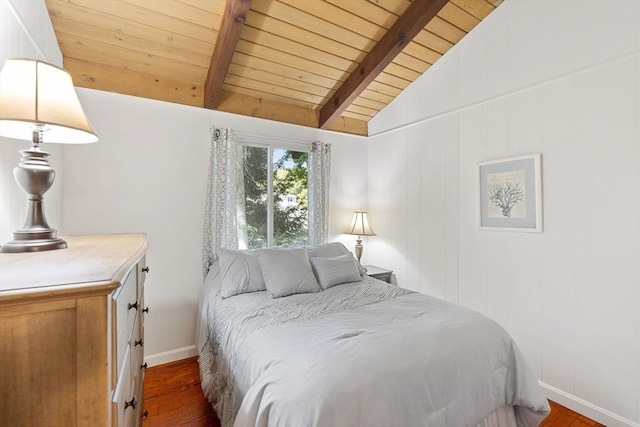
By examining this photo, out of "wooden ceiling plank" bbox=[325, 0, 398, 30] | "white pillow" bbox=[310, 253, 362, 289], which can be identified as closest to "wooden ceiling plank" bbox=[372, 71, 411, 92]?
"wooden ceiling plank" bbox=[325, 0, 398, 30]

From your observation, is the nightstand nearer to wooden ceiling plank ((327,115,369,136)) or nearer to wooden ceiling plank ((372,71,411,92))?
wooden ceiling plank ((327,115,369,136))

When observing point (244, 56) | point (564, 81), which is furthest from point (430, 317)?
point (244, 56)

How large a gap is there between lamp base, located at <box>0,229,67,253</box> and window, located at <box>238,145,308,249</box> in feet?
6.53

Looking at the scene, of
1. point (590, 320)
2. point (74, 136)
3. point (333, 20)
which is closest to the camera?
point (74, 136)

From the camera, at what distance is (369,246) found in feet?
12.9

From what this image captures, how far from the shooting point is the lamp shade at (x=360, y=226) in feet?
11.7

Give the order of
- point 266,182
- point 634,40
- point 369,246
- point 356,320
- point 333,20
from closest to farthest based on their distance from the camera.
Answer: point 356,320
point 634,40
point 333,20
point 266,182
point 369,246

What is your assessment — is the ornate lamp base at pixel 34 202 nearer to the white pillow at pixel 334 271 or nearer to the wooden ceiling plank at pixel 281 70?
the white pillow at pixel 334 271

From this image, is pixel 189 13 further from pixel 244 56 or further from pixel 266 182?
pixel 266 182

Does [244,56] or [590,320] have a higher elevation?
[244,56]

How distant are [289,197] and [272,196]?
0.21 meters

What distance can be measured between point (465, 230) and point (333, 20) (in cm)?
219

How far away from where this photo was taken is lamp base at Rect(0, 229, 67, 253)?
3.01 feet

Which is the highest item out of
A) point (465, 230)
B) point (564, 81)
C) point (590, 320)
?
point (564, 81)
